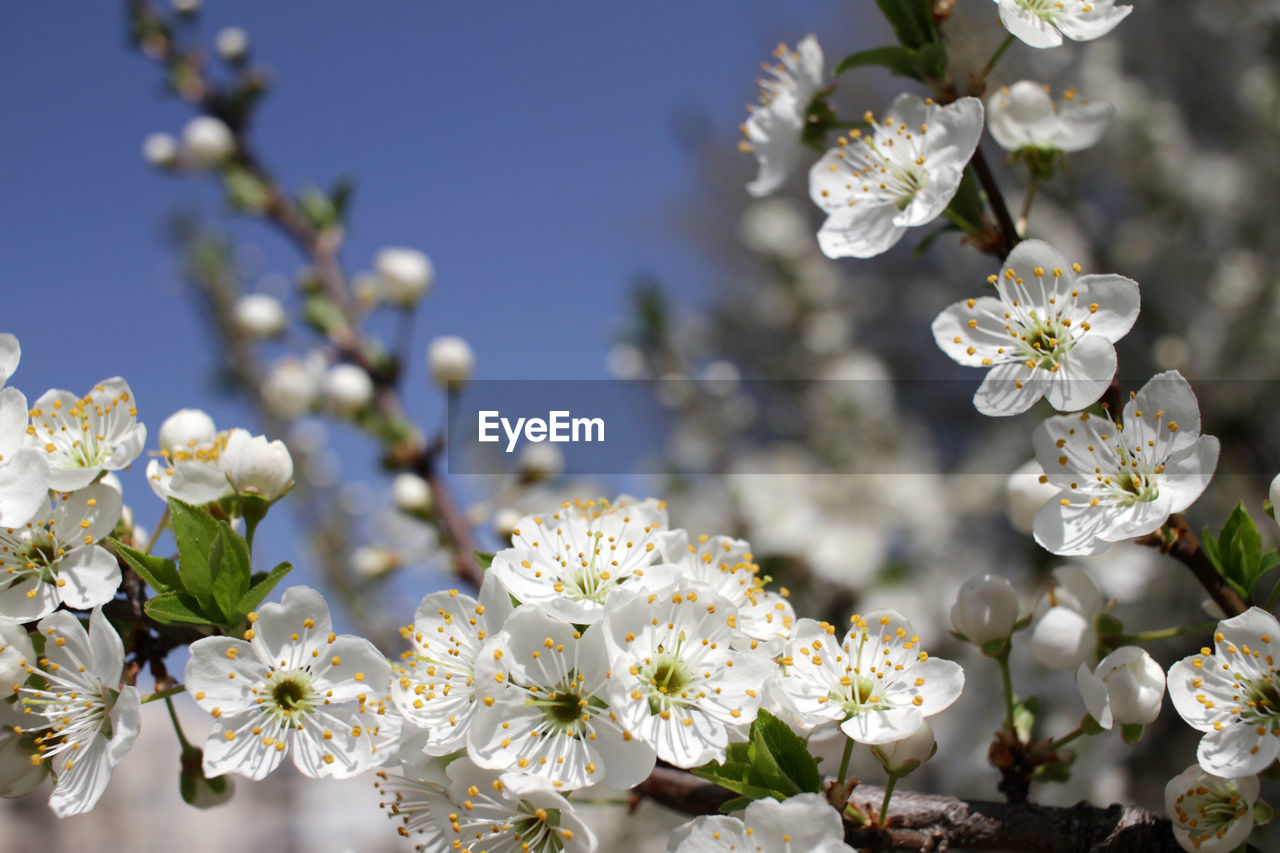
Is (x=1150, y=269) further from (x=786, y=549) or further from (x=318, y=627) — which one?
(x=318, y=627)

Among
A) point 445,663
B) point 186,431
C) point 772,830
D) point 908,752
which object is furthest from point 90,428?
point 908,752

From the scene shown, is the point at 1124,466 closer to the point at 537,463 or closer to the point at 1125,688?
the point at 1125,688

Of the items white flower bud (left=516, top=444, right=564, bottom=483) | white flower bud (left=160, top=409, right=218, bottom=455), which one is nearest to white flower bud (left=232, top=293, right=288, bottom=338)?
white flower bud (left=516, top=444, right=564, bottom=483)

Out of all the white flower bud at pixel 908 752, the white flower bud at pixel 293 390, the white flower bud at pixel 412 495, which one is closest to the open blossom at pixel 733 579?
the white flower bud at pixel 908 752

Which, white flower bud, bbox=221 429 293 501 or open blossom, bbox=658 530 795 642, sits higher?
white flower bud, bbox=221 429 293 501

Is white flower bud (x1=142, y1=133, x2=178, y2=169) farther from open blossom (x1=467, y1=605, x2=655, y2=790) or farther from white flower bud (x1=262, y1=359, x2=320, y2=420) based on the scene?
open blossom (x1=467, y1=605, x2=655, y2=790)

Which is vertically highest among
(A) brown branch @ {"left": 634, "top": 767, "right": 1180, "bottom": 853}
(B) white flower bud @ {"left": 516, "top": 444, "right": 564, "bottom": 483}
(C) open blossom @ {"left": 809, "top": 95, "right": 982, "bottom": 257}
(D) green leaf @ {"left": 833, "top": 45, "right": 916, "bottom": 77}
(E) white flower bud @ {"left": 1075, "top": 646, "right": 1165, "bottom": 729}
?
(D) green leaf @ {"left": 833, "top": 45, "right": 916, "bottom": 77}

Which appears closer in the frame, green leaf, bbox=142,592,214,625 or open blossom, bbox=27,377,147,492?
green leaf, bbox=142,592,214,625
